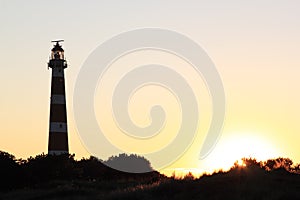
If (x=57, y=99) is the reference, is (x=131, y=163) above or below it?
above

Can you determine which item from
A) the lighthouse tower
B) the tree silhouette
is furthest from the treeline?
the tree silhouette

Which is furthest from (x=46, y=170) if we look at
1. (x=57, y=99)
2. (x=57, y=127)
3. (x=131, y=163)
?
(x=131, y=163)

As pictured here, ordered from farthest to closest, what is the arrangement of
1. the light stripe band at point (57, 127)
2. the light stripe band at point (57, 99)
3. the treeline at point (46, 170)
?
the light stripe band at point (57, 99)
the light stripe band at point (57, 127)
the treeline at point (46, 170)

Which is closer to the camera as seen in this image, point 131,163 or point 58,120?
point 58,120

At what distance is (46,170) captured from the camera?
228 ft

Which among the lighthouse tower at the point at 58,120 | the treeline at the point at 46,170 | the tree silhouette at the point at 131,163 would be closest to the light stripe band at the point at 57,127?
the lighthouse tower at the point at 58,120

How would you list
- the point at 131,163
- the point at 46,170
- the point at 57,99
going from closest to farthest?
the point at 46,170 → the point at 57,99 → the point at 131,163

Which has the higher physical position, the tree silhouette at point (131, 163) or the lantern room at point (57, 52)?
the lantern room at point (57, 52)

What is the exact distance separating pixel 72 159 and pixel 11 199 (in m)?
→ 26.1

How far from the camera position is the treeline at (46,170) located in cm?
6388

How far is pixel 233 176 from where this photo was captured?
39.1 m

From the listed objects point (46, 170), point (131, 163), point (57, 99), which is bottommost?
point (46, 170)

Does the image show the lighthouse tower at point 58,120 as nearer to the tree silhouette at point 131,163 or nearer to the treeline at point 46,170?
the treeline at point 46,170

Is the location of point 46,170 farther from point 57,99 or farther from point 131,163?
point 131,163
